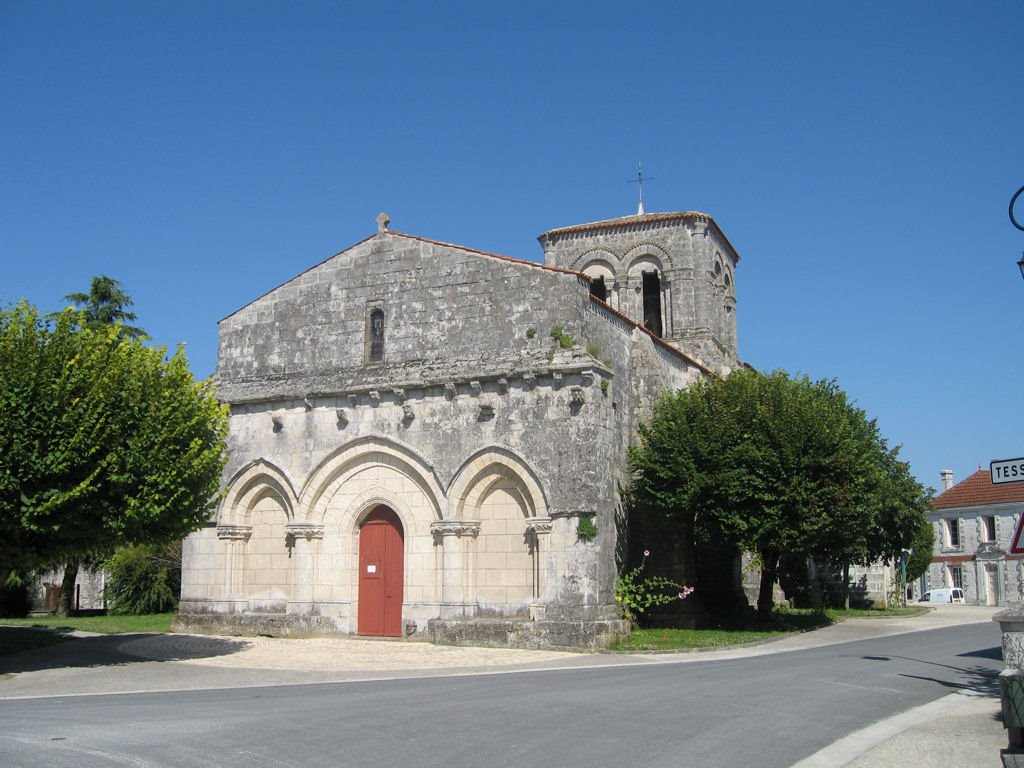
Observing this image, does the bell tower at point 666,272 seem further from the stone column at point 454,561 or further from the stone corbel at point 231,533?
the stone corbel at point 231,533

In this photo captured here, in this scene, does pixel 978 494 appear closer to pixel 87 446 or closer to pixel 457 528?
pixel 457 528

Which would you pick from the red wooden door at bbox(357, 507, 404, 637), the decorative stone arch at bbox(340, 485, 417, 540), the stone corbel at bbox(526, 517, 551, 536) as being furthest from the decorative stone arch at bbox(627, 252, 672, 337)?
the stone corbel at bbox(526, 517, 551, 536)

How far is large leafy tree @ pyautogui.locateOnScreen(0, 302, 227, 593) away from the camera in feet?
47.3

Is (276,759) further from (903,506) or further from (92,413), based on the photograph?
(903,506)

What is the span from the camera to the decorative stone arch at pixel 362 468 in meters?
20.0

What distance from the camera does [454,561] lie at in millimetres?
19375

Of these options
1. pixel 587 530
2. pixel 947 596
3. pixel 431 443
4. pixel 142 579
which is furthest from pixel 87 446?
pixel 947 596

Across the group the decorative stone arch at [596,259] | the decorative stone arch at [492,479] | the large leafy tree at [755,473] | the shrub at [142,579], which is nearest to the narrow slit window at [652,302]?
the decorative stone arch at [596,259]

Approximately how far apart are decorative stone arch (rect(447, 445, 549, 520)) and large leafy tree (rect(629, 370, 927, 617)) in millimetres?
2844

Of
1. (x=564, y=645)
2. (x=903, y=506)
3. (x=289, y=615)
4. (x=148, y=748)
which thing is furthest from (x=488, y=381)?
(x=903, y=506)

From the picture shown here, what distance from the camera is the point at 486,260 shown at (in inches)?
801

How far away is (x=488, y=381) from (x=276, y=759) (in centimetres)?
1231

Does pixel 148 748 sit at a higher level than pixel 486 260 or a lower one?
lower

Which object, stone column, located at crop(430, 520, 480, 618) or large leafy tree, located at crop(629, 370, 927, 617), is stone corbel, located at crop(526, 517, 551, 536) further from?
large leafy tree, located at crop(629, 370, 927, 617)
